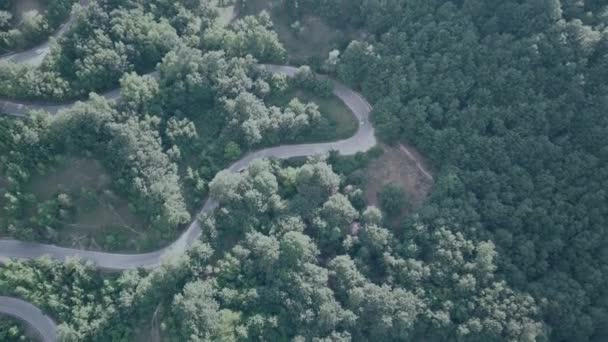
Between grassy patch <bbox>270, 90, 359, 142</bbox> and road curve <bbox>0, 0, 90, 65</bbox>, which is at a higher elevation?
grassy patch <bbox>270, 90, 359, 142</bbox>

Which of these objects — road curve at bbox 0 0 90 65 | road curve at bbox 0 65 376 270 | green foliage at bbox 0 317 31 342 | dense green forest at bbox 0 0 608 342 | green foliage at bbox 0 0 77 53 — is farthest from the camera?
road curve at bbox 0 0 90 65

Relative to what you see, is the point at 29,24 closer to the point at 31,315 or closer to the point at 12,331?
the point at 31,315

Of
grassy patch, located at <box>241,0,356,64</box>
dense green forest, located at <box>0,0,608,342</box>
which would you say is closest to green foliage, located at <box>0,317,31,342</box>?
dense green forest, located at <box>0,0,608,342</box>

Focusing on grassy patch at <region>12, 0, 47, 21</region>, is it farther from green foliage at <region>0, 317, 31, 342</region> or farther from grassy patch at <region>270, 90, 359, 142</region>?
green foliage at <region>0, 317, 31, 342</region>

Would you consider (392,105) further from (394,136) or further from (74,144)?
(74,144)

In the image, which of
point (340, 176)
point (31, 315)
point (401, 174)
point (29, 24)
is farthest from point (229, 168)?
point (29, 24)

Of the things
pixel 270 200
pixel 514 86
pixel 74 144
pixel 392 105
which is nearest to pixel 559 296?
pixel 514 86
